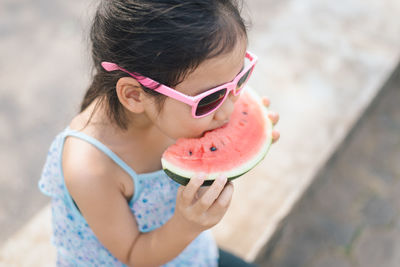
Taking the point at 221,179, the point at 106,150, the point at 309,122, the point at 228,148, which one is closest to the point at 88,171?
the point at 106,150

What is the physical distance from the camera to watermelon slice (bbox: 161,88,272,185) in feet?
5.34

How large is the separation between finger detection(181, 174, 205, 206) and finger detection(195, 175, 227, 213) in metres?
0.03

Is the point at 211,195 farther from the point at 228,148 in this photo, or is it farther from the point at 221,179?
the point at 228,148

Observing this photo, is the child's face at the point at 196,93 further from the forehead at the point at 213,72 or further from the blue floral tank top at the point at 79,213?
the blue floral tank top at the point at 79,213

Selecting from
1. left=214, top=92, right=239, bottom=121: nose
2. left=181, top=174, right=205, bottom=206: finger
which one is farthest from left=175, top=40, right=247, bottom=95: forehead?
left=181, top=174, right=205, bottom=206: finger

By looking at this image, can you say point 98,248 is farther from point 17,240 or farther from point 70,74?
point 70,74

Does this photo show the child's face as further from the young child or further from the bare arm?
the bare arm

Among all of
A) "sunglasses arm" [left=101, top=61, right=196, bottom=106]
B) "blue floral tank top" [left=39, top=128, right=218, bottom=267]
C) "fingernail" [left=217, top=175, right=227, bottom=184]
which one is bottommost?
"blue floral tank top" [left=39, top=128, right=218, bottom=267]

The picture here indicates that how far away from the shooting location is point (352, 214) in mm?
3721

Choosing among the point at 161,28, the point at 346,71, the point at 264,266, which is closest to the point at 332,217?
the point at 264,266

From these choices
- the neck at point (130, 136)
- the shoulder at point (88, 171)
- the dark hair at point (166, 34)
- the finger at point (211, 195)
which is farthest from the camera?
the neck at point (130, 136)

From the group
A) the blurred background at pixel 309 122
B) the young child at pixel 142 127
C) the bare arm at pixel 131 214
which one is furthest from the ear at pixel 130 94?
the blurred background at pixel 309 122

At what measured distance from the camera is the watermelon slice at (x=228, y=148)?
1.63 meters

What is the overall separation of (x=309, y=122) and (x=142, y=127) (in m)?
2.07
